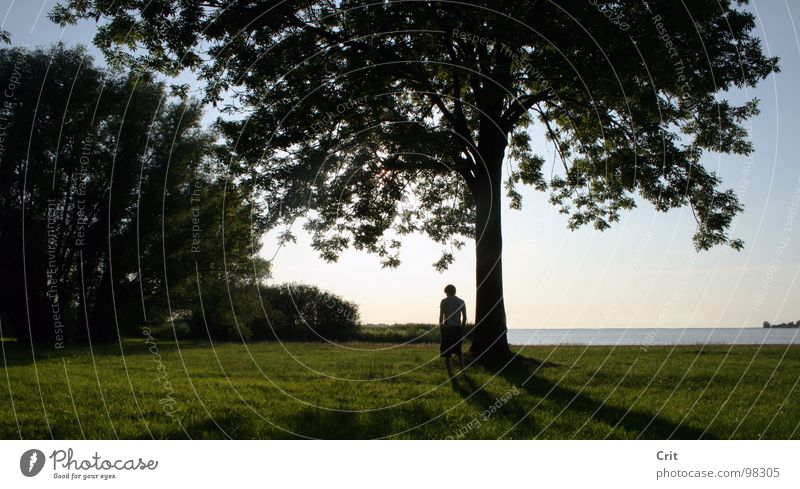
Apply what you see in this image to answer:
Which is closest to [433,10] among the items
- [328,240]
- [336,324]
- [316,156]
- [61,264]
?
[316,156]

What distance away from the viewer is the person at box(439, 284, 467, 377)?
15.8 m

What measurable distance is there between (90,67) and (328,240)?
844 inches

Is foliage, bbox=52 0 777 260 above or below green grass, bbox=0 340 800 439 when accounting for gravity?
above

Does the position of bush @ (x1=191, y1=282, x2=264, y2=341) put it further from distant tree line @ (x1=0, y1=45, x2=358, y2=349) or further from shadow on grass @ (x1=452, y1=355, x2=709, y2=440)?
shadow on grass @ (x1=452, y1=355, x2=709, y2=440)

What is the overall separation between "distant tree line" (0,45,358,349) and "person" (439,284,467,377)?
16330mm

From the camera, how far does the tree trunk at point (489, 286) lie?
19.4m

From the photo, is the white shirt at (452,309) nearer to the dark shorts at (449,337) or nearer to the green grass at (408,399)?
the dark shorts at (449,337)

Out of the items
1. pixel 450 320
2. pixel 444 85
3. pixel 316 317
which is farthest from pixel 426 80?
pixel 316 317

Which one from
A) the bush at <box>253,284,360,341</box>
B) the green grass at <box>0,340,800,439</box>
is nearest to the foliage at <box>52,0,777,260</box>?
the green grass at <box>0,340,800,439</box>

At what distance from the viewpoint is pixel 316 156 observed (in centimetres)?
1783

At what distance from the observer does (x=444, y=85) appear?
20891 mm
